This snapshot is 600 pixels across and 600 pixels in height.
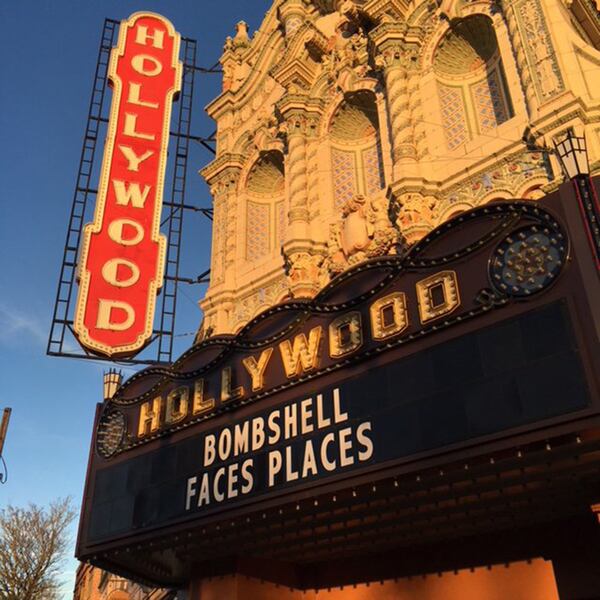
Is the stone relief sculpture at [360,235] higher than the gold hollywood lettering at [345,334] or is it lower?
higher

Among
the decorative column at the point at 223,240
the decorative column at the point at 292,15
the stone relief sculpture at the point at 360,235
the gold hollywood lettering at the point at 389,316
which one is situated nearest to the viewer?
the gold hollywood lettering at the point at 389,316

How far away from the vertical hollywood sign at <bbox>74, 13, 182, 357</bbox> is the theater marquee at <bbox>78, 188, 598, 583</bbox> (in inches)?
148

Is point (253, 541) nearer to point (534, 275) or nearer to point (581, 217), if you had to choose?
point (534, 275)

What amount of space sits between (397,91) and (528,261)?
9.43 m

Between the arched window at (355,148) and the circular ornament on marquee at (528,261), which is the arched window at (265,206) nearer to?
the arched window at (355,148)

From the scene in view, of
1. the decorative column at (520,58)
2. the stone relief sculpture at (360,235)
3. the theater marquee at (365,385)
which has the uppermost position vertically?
the decorative column at (520,58)

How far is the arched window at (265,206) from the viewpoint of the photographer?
20.9 m

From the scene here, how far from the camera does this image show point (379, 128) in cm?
1819

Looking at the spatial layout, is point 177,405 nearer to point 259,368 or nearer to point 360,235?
point 259,368

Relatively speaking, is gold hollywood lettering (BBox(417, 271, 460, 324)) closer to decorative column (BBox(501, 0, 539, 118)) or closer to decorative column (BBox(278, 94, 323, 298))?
decorative column (BBox(501, 0, 539, 118))

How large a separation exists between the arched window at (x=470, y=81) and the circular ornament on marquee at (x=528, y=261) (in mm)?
7087

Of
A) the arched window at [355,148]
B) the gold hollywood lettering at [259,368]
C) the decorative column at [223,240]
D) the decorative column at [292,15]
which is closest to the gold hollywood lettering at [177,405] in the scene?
the gold hollywood lettering at [259,368]

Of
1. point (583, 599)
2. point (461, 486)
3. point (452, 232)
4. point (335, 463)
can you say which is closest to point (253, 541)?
point (335, 463)

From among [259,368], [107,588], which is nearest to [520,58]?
[259,368]
